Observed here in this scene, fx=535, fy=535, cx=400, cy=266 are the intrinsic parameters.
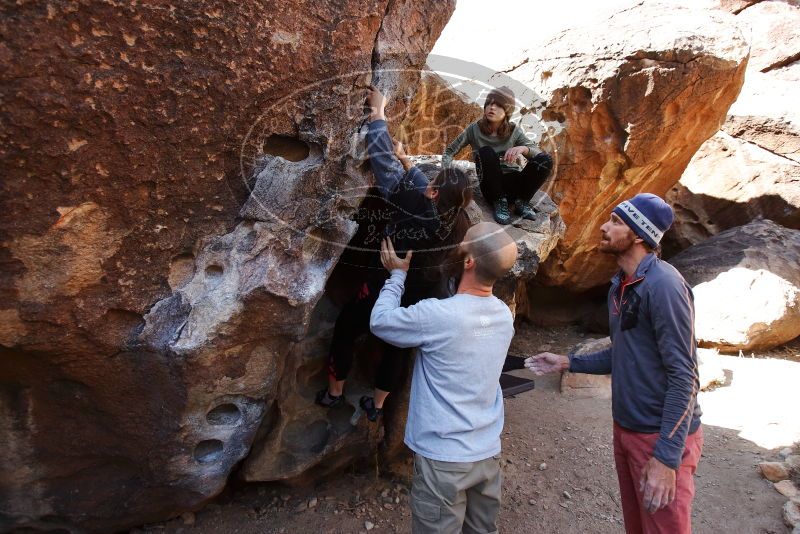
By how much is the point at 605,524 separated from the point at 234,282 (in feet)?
7.75

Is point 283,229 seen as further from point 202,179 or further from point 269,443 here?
point 269,443

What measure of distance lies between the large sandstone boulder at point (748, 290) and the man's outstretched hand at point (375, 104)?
14.5ft

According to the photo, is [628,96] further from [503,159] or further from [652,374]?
[652,374]

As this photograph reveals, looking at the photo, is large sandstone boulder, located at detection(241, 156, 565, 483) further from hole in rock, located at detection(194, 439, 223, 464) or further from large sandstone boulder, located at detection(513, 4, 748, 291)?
large sandstone boulder, located at detection(513, 4, 748, 291)

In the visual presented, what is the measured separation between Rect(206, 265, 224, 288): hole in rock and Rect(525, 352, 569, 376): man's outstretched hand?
1.34 metres

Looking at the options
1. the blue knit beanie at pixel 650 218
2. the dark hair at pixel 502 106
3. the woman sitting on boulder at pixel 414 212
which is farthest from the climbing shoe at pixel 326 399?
the dark hair at pixel 502 106

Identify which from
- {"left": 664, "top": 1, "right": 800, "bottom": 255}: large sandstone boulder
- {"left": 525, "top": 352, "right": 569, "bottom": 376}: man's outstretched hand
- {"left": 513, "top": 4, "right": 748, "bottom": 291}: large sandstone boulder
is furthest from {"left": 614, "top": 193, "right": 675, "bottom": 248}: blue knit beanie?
{"left": 664, "top": 1, "right": 800, "bottom": 255}: large sandstone boulder

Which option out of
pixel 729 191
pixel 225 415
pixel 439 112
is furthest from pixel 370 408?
pixel 729 191

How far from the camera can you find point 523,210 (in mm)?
3311

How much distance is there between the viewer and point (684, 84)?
5.03 meters

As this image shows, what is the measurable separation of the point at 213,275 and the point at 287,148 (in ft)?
2.03

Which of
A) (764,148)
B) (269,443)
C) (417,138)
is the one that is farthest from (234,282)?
(764,148)

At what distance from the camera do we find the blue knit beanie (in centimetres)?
189

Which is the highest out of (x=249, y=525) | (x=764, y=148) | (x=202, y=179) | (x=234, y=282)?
(x=764, y=148)
